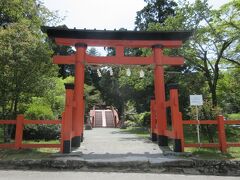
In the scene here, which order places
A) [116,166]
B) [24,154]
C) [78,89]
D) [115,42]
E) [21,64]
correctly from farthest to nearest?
[115,42] < [78,89] < [21,64] < [24,154] < [116,166]

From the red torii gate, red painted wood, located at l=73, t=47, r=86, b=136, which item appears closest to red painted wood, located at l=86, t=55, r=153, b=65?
the red torii gate

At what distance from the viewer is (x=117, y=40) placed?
12648mm

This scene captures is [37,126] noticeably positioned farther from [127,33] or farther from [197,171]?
[197,171]

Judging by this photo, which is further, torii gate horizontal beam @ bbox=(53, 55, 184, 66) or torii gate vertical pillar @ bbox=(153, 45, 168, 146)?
torii gate vertical pillar @ bbox=(153, 45, 168, 146)

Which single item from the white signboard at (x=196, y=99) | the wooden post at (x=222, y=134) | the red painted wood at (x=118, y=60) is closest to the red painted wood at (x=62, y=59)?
the red painted wood at (x=118, y=60)

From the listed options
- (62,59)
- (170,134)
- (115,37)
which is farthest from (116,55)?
(170,134)

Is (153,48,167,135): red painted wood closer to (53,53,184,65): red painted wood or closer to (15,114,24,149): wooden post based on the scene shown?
(53,53,184,65): red painted wood

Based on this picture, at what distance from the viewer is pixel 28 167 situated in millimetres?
8820

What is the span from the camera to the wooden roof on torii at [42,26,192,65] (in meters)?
12.2

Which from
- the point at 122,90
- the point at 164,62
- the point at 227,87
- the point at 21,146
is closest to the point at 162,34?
the point at 164,62

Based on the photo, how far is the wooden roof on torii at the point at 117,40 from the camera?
39.9ft

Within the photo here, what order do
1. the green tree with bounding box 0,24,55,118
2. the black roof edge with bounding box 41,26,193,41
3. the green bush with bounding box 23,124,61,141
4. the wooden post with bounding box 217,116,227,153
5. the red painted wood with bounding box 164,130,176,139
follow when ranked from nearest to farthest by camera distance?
the wooden post with bounding box 217,116,227,153
the red painted wood with bounding box 164,130,176,139
the green tree with bounding box 0,24,55,118
the black roof edge with bounding box 41,26,193,41
the green bush with bounding box 23,124,61,141

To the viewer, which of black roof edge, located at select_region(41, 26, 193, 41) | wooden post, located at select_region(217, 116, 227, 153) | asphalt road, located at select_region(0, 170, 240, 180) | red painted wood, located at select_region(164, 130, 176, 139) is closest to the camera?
asphalt road, located at select_region(0, 170, 240, 180)

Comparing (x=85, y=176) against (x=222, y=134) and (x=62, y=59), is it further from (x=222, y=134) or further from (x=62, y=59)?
(x=62, y=59)
